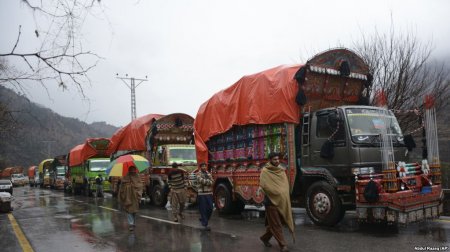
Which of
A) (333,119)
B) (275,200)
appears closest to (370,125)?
(333,119)

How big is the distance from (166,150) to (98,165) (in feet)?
37.3

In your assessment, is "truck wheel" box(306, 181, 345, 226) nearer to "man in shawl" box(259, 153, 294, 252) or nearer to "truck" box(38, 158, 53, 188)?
"man in shawl" box(259, 153, 294, 252)

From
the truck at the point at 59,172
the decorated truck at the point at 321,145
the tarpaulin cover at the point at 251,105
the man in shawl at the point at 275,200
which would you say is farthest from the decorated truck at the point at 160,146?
the truck at the point at 59,172

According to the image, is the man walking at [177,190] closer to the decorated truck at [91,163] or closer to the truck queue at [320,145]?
the truck queue at [320,145]

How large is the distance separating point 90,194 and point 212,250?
67.5 ft

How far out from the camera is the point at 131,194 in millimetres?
10500

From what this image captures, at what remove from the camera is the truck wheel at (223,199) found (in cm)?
1212

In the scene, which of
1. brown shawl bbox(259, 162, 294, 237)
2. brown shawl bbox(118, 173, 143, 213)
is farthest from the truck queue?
brown shawl bbox(259, 162, 294, 237)

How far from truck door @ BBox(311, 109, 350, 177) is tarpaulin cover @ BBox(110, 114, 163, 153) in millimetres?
9615

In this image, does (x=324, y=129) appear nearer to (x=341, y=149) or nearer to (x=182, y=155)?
(x=341, y=149)

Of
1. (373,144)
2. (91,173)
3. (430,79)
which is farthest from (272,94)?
(91,173)

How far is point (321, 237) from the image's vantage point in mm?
8109

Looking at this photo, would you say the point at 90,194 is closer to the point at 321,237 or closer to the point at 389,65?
the point at 389,65

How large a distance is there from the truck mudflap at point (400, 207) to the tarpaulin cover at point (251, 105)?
2690 mm
